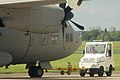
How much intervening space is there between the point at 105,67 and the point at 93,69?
1.26 meters

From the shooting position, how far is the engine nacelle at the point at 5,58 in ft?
95.9

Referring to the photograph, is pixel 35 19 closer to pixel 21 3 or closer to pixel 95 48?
pixel 21 3

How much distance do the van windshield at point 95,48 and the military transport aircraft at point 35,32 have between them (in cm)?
328

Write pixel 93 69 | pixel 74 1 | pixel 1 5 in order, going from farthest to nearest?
pixel 93 69 → pixel 1 5 → pixel 74 1

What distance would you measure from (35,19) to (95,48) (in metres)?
12.6

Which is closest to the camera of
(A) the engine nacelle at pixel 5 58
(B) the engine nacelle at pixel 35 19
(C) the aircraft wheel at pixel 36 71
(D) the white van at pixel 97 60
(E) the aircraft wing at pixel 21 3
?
(E) the aircraft wing at pixel 21 3

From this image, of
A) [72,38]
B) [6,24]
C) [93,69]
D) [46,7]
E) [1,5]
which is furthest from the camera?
[93,69]

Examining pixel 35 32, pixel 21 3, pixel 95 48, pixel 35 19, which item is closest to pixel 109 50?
pixel 95 48

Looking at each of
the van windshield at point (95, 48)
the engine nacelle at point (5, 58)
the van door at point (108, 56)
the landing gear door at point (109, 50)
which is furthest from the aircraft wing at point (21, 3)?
the landing gear door at point (109, 50)

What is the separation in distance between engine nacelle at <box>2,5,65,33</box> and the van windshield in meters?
9.36

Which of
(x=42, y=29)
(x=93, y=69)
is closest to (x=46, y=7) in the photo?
(x=42, y=29)

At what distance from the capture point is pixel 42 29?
28.8m

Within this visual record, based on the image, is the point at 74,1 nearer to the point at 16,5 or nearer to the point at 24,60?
the point at 16,5

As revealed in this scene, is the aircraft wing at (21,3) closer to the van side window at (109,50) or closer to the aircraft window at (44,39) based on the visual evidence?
the aircraft window at (44,39)
